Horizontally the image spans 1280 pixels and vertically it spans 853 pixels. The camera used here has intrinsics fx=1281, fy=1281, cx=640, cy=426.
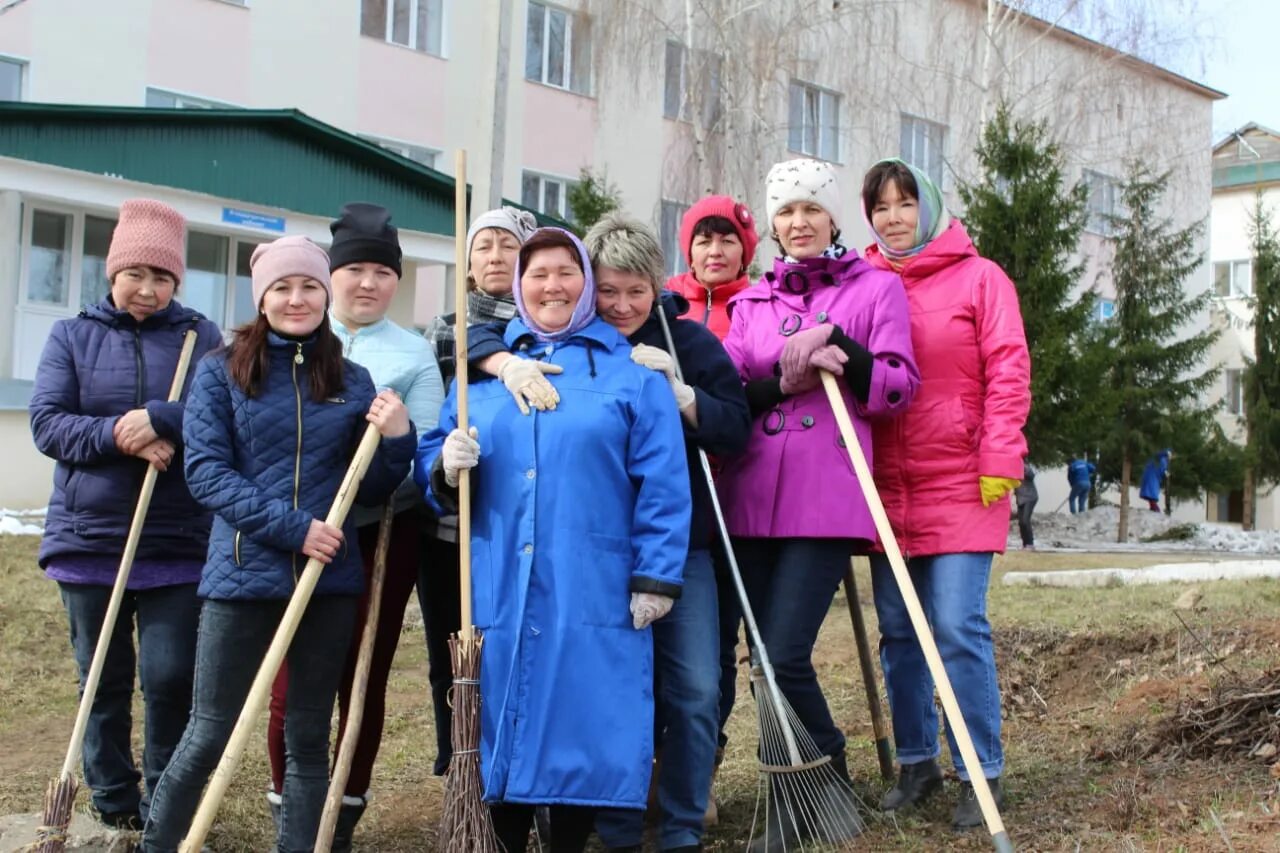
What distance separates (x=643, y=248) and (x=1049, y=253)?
15.2 metres

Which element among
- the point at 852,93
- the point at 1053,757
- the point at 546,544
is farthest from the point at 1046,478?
the point at 546,544

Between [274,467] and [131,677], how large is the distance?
1.15m

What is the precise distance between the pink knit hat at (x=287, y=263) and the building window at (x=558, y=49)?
1728cm

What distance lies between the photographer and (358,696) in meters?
3.64

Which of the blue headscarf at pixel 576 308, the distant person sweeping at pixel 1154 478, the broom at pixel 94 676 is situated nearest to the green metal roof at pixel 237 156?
the broom at pixel 94 676

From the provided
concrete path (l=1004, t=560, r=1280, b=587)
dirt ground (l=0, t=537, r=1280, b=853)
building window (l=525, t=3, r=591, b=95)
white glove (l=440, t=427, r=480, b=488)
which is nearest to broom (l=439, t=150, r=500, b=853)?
white glove (l=440, t=427, r=480, b=488)

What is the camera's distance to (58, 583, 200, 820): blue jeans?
3.89m

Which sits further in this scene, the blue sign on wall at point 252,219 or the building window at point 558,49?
the building window at point 558,49

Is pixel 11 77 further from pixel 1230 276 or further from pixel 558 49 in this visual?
pixel 1230 276

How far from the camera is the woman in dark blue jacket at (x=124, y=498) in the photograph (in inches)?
152

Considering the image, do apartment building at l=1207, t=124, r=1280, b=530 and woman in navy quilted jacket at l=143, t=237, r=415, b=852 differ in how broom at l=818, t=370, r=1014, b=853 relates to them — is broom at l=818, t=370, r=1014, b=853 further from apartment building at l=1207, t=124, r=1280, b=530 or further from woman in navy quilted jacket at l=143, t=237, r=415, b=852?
apartment building at l=1207, t=124, r=1280, b=530

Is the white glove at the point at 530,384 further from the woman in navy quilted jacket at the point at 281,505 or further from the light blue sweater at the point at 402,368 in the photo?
the light blue sweater at the point at 402,368

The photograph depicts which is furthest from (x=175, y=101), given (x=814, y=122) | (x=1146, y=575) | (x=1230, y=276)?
(x=1230, y=276)

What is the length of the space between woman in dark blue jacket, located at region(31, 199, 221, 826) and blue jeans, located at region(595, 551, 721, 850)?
4.88ft
